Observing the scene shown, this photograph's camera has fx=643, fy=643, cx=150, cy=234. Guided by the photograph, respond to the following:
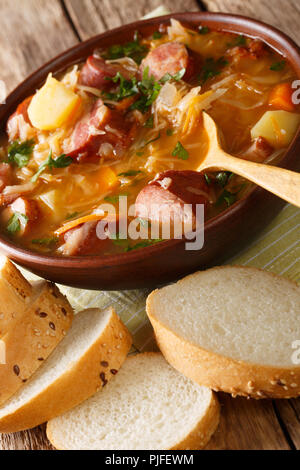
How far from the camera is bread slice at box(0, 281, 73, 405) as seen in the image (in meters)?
3.40

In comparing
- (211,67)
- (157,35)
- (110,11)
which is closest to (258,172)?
(211,67)

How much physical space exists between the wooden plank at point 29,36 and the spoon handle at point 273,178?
2966 millimetres

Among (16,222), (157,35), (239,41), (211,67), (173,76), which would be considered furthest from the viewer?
(157,35)

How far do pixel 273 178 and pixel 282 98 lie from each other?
2.54ft

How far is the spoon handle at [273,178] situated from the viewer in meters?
3.14

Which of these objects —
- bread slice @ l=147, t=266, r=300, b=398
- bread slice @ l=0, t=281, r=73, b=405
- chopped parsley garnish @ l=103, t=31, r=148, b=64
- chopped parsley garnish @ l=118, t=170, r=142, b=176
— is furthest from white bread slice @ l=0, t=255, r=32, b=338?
chopped parsley garnish @ l=103, t=31, r=148, b=64

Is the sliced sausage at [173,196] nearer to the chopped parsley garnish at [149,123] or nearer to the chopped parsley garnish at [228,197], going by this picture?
the chopped parsley garnish at [228,197]

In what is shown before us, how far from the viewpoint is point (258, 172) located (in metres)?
3.26

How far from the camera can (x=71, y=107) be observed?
4.20 metres

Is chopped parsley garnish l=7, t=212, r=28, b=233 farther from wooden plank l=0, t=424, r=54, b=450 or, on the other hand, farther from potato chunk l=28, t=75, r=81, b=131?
wooden plank l=0, t=424, r=54, b=450

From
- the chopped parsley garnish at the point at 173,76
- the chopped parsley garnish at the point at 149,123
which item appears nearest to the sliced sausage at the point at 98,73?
the chopped parsley garnish at the point at 173,76

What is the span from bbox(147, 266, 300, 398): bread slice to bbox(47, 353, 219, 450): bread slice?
114 millimetres

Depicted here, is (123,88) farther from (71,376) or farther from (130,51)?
(71,376)
